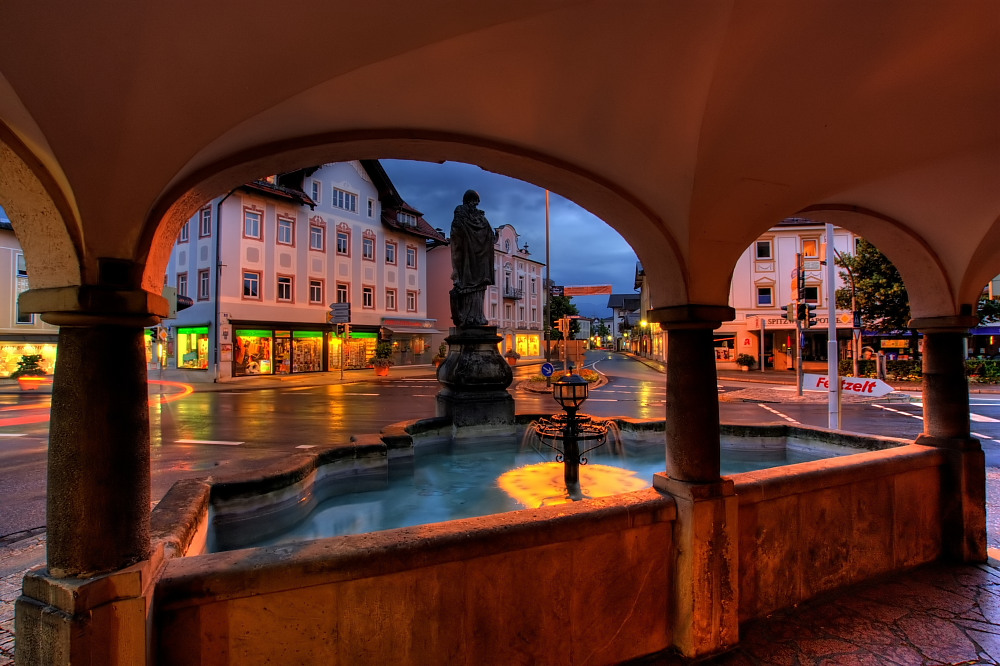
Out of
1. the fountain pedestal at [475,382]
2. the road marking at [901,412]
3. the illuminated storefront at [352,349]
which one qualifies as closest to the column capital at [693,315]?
the fountain pedestal at [475,382]

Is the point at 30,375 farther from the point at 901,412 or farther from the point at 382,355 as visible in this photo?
the point at 901,412

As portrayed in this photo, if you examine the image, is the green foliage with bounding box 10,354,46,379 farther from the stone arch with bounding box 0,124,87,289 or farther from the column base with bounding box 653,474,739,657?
the column base with bounding box 653,474,739,657

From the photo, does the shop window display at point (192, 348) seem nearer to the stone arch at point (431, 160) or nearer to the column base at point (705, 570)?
the stone arch at point (431, 160)

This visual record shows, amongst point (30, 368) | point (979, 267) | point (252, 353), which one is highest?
point (979, 267)

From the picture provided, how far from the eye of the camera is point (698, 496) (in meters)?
2.90

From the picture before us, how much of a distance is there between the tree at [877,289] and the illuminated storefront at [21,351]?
1454 inches

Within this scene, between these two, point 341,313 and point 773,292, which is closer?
point 341,313

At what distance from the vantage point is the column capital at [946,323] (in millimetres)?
4172

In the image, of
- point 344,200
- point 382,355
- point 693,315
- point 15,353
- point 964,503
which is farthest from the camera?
point 382,355

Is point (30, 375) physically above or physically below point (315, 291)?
below

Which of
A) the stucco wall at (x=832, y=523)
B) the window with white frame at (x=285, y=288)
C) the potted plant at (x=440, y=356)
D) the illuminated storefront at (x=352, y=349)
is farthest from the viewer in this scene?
the illuminated storefront at (x=352, y=349)

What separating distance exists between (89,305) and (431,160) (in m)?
2.03

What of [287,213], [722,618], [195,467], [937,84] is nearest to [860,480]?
[722,618]

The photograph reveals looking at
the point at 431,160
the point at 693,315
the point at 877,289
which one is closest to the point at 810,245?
the point at 877,289
